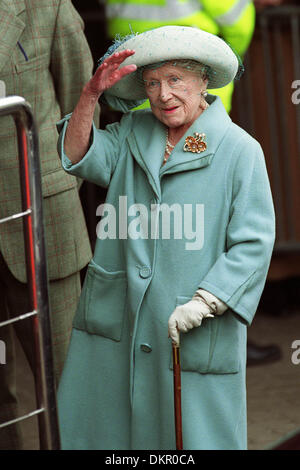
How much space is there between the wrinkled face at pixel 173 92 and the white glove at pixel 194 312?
1.64 ft

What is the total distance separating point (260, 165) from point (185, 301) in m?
0.44

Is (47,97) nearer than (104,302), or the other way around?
(104,302)

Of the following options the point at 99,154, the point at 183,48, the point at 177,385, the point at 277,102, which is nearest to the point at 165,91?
the point at 183,48

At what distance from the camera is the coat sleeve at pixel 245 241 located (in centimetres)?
271

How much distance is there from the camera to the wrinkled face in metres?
2.75

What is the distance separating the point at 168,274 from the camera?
281 centimetres

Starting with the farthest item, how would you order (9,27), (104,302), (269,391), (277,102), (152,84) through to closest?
(277,102) → (269,391) → (9,27) → (104,302) → (152,84)

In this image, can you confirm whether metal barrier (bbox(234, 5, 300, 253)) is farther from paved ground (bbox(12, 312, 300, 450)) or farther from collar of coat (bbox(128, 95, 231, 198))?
collar of coat (bbox(128, 95, 231, 198))

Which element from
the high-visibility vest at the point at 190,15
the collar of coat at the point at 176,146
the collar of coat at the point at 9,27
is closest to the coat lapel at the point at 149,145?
the collar of coat at the point at 176,146

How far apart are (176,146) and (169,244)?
0.93 ft

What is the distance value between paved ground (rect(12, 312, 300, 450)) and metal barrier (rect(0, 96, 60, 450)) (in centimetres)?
138

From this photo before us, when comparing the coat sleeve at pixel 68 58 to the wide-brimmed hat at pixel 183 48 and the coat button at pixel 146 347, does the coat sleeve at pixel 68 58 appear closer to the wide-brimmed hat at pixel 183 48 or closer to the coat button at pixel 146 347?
the wide-brimmed hat at pixel 183 48

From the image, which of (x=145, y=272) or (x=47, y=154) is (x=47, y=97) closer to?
(x=47, y=154)
